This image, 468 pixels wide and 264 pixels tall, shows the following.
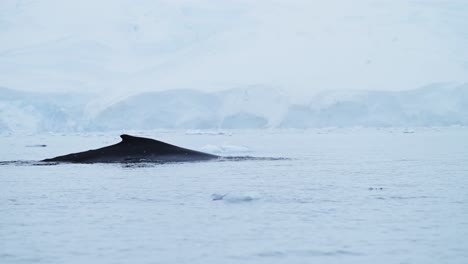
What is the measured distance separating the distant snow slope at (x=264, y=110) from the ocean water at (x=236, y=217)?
153ft

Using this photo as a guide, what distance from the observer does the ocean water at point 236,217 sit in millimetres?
5980

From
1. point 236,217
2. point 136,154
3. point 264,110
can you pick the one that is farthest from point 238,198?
point 264,110

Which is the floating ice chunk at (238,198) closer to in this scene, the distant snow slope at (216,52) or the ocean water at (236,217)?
the ocean water at (236,217)

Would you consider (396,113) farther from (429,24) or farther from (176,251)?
(176,251)

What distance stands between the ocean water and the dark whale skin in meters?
4.03

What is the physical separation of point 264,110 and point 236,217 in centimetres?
5615

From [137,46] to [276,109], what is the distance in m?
35.1

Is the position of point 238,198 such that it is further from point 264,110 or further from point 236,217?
point 264,110

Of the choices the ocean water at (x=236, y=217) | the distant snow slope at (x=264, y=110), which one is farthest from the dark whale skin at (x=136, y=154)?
the distant snow slope at (x=264, y=110)

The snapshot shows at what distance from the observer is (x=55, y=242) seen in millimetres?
6539

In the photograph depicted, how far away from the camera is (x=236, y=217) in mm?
7996

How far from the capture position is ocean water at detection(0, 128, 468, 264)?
5.98m

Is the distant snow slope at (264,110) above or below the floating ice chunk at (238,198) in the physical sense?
above

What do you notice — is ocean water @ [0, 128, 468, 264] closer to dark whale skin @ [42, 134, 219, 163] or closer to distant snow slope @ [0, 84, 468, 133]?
dark whale skin @ [42, 134, 219, 163]
